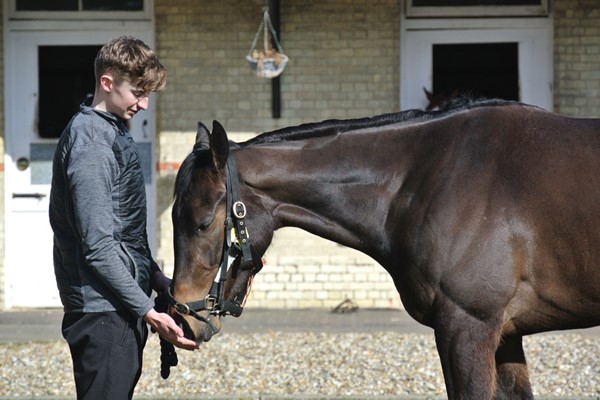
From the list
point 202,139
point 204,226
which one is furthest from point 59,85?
point 204,226

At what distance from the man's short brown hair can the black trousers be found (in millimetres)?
956

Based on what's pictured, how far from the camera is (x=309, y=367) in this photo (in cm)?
847

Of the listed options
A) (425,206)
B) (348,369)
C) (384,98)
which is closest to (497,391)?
(425,206)

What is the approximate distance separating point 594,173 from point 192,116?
685 cm

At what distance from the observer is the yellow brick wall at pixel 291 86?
437 inches

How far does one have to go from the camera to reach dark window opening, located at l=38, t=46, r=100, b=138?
11422 millimetres

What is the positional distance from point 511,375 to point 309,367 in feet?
11.2

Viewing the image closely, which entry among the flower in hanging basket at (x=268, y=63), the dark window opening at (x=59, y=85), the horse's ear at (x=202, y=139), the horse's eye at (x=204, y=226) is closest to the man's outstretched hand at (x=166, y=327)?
the horse's eye at (x=204, y=226)

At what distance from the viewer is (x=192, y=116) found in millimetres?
11180

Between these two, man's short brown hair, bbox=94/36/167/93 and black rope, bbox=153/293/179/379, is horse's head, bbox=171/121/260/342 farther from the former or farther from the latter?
man's short brown hair, bbox=94/36/167/93

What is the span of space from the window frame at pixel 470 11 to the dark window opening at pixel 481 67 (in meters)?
0.31

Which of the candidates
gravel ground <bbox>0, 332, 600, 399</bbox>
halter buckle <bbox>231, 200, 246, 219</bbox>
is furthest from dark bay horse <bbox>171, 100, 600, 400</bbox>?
gravel ground <bbox>0, 332, 600, 399</bbox>

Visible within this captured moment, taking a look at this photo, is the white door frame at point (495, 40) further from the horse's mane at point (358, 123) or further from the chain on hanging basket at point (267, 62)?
the horse's mane at point (358, 123)

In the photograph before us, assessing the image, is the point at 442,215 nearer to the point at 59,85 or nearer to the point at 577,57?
the point at 577,57
